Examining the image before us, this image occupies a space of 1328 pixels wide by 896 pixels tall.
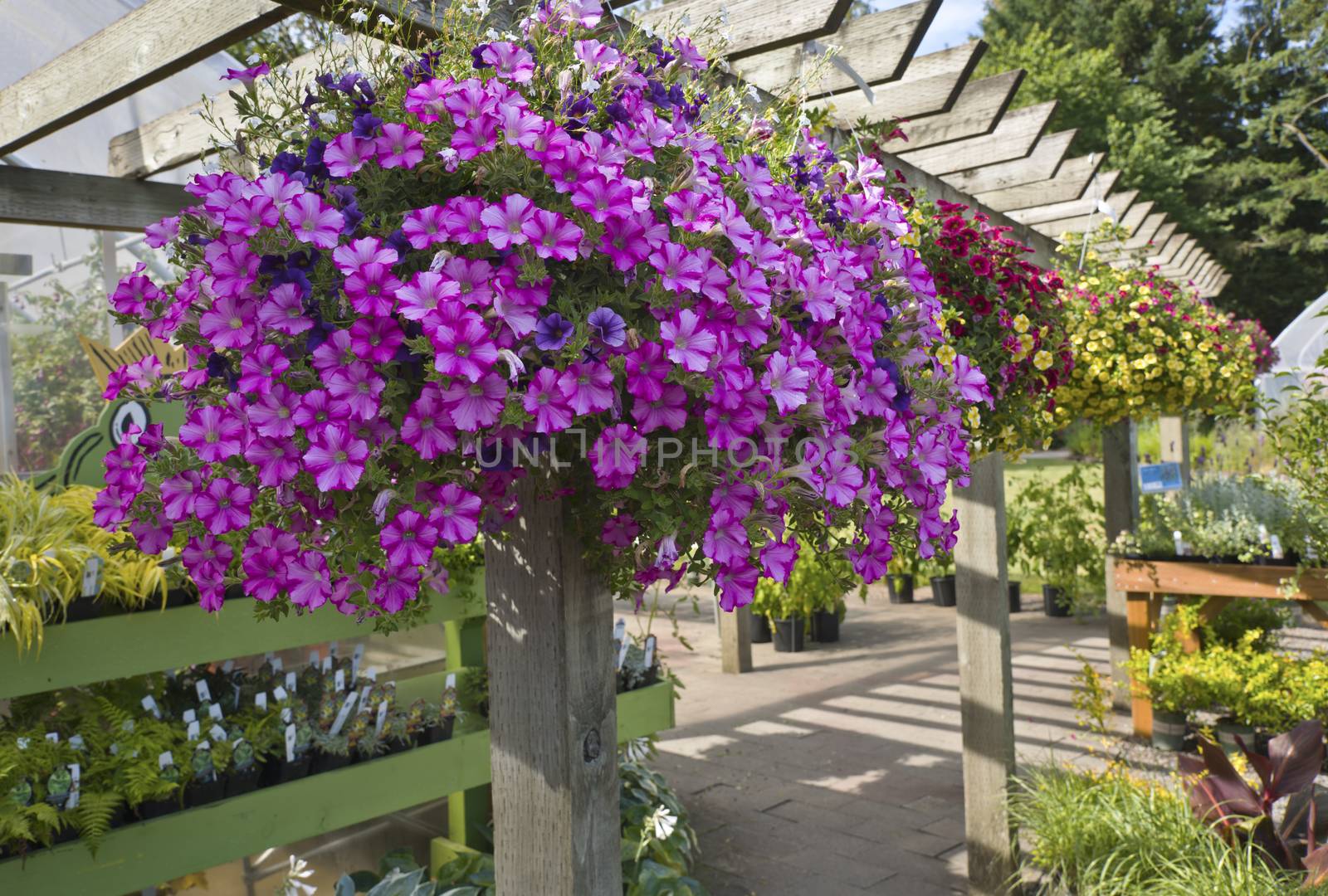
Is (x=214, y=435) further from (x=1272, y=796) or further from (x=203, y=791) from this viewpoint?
(x=1272, y=796)

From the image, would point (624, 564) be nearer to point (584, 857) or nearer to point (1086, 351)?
point (584, 857)

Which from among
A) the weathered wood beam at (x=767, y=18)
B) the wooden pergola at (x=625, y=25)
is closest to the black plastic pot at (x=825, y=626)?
the wooden pergola at (x=625, y=25)

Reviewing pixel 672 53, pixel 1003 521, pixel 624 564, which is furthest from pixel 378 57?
pixel 1003 521

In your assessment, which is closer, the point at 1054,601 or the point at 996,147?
the point at 996,147

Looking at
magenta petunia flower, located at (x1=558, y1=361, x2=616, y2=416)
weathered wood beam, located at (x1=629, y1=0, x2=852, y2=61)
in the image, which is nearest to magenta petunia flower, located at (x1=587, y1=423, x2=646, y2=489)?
magenta petunia flower, located at (x1=558, y1=361, x2=616, y2=416)

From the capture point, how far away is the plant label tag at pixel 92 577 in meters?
2.47

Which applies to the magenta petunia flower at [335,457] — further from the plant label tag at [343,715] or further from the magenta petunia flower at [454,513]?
the plant label tag at [343,715]

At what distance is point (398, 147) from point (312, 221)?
12 cm

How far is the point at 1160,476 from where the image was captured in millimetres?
5543

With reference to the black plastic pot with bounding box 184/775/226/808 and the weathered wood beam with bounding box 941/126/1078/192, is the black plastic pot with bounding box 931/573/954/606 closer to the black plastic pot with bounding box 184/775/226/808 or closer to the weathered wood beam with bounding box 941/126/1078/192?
the weathered wood beam with bounding box 941/126/1078/192

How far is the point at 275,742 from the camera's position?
109 inches

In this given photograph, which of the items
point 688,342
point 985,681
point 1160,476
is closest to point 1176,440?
point 1160,476

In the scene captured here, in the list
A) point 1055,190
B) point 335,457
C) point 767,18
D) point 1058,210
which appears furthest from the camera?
point 1058,210

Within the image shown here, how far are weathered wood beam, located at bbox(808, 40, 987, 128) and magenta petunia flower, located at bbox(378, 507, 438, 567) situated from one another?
209 centimetres
